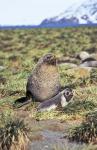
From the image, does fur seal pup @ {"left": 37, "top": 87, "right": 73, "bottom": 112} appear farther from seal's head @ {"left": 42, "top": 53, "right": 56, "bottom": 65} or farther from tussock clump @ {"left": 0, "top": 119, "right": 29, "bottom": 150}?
tussock clump @ {"left": 0, "top": 119, "right": 29, "bottom": 150}

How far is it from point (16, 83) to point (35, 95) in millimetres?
4414

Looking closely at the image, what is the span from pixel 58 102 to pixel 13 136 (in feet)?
16.3

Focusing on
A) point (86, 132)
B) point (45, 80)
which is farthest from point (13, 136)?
point (45, 80)

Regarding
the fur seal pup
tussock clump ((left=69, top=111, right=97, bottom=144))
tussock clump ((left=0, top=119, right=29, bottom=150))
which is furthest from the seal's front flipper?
tussock clump ((left=0, top=119, right=29, bottom=150))

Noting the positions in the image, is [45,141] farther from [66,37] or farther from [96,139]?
[66,37]

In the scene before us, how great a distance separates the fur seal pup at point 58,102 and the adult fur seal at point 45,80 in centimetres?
133

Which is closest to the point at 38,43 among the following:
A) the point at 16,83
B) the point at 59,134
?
the point at 16,83

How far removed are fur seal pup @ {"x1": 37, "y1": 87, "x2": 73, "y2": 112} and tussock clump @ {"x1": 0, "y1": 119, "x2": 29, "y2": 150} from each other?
4121 mm

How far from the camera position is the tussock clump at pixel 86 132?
11906 millimetres

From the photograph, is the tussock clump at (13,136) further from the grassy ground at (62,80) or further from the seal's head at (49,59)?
the seal's head at (49,59)

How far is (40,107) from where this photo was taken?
53.4 ft

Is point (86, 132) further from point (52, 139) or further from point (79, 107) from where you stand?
point (79, 107)

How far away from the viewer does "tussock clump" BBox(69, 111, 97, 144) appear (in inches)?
469

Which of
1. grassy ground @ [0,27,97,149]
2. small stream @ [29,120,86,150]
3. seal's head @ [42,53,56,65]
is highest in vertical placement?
seal's head @ [42,53,56,65]
